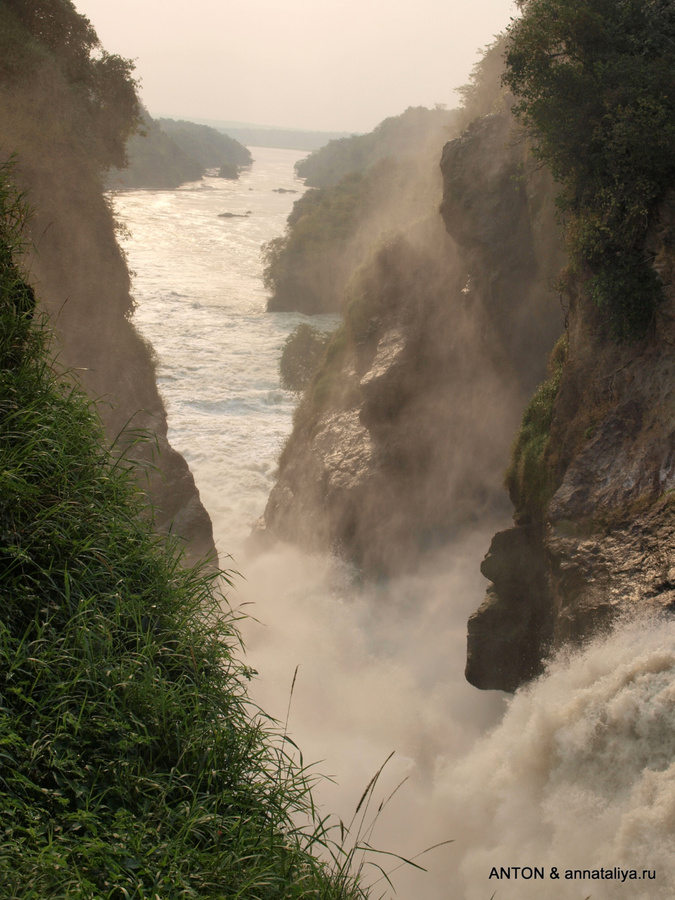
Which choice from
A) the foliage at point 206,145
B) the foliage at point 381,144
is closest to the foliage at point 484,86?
the foliage at point 381,144

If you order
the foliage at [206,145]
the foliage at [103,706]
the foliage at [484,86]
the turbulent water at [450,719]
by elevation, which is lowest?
the turbulent water at [450,719]

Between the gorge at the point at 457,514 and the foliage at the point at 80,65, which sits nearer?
the gorge at the point at 457,514

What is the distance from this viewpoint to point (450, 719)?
1370 centimetres

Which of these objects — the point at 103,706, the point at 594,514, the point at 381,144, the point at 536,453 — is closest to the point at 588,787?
the point at 594,514

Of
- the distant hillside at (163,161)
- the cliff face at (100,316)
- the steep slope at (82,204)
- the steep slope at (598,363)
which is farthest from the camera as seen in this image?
the distant hillside at (163,161)

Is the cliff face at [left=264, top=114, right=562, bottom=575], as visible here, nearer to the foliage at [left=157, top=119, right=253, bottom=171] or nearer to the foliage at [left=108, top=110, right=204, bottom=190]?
the foliage at [left=108, top=110, right=204, bottom=190]

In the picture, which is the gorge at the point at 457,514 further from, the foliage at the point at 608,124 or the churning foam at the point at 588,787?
the foliage at the point at 608,124

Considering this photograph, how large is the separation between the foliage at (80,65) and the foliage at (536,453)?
13.1m

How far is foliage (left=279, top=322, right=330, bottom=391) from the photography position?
36656 millimetres

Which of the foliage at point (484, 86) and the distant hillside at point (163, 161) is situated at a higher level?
the distant hillside at point (163, 161)

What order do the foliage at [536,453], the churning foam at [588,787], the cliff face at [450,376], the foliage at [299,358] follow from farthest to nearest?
the foliage at [299,358]
the cliff face at [450,376]
the foliage at [536,453]
the churning foam at [588,787]

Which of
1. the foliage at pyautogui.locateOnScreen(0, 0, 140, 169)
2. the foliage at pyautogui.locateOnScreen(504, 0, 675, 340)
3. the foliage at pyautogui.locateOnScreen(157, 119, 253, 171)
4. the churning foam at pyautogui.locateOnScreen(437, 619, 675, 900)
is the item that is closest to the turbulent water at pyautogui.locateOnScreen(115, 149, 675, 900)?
the churning foam at pyautogui.locateOnScreen(437, 619, 675, 900)

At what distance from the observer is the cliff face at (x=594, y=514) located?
9.11m

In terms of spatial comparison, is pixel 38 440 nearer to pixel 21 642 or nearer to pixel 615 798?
pixel 21 642
